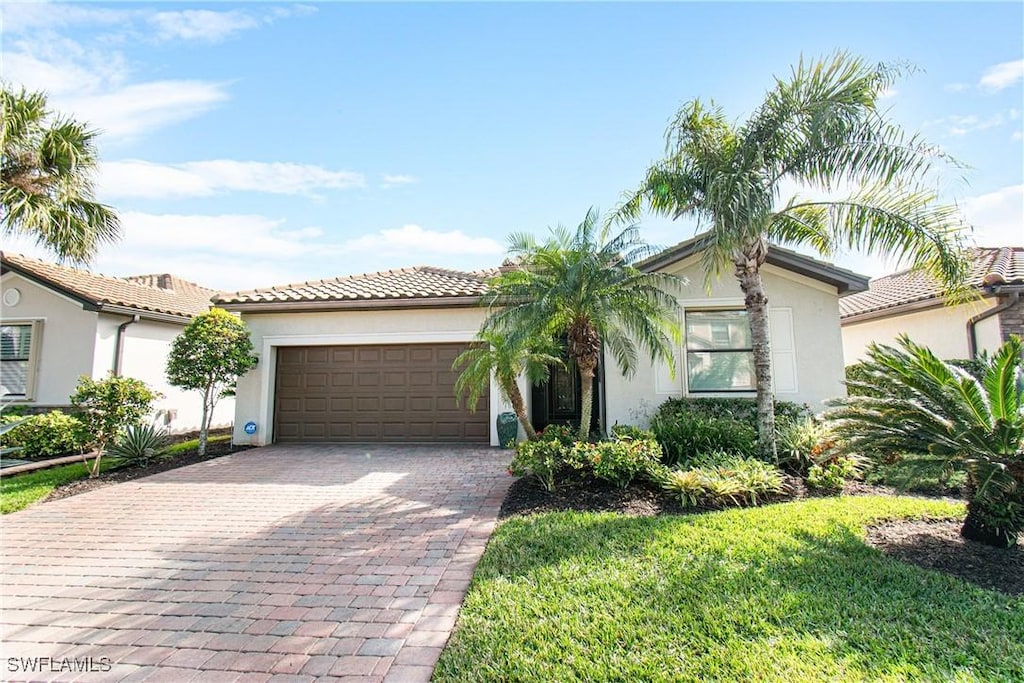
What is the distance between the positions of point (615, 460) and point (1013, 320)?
37.5 feet

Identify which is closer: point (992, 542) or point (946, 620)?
point (946, 620)

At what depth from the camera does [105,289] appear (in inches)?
511

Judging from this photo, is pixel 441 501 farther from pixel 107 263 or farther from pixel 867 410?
pixel 107 263

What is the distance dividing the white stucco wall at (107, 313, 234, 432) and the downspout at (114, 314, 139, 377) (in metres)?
0.08

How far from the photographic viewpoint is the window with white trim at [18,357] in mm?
12117

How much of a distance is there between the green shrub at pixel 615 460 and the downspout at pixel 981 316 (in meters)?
10.3

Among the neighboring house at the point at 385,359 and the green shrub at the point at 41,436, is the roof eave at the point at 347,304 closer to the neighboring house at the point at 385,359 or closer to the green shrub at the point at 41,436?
the neighboring house at the point at 385,359

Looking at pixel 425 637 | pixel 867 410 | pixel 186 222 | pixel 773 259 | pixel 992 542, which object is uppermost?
pixel 186 222

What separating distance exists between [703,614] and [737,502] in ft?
10.4

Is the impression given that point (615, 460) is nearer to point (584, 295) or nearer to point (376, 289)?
point (584, 295)

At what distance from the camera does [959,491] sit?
657 centimetres

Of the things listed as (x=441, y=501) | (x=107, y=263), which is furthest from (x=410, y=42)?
(x=107, y=263)

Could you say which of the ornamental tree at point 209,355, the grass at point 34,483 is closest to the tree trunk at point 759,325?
the ornamental tree at point 209,355

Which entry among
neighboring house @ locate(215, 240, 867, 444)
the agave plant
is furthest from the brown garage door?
the agave plant
